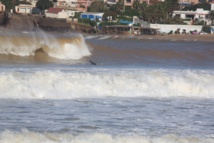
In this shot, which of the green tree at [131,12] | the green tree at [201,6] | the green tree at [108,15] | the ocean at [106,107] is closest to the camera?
the ocean at [106,107]

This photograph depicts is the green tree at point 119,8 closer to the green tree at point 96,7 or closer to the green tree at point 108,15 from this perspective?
the green tree at point 96,7

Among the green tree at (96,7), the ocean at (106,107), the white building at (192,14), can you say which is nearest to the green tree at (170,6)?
the white building at (192,14)

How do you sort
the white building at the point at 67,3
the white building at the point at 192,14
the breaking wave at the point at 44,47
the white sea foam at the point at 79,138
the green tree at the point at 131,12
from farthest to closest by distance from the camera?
the white building at the point at 67,3 < the white building at the point at 192,14 < the green tree at the point at 131,12 < the breaking wave at the point at 44,47 < the white sea foam at the point at 79,138

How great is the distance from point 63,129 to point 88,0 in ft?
378

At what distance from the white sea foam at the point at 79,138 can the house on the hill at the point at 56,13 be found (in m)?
89.2

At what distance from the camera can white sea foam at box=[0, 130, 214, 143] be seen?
12.1 metres

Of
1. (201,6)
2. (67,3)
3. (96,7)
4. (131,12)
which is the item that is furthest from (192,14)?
(67,3)

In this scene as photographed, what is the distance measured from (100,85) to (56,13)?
83.1m

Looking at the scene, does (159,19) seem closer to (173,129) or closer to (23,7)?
(23,7)

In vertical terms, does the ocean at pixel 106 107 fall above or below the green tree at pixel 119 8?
above

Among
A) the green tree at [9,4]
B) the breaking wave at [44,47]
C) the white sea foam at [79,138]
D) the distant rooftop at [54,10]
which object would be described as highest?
the white sea foam at [79,138]

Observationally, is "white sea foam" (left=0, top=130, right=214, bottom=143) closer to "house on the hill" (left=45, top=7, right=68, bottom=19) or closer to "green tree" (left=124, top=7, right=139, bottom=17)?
"house on the hill" (left=45, top=7, right=68, bottom=19)

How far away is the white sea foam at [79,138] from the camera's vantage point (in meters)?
12.1

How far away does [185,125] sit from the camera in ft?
48.4
